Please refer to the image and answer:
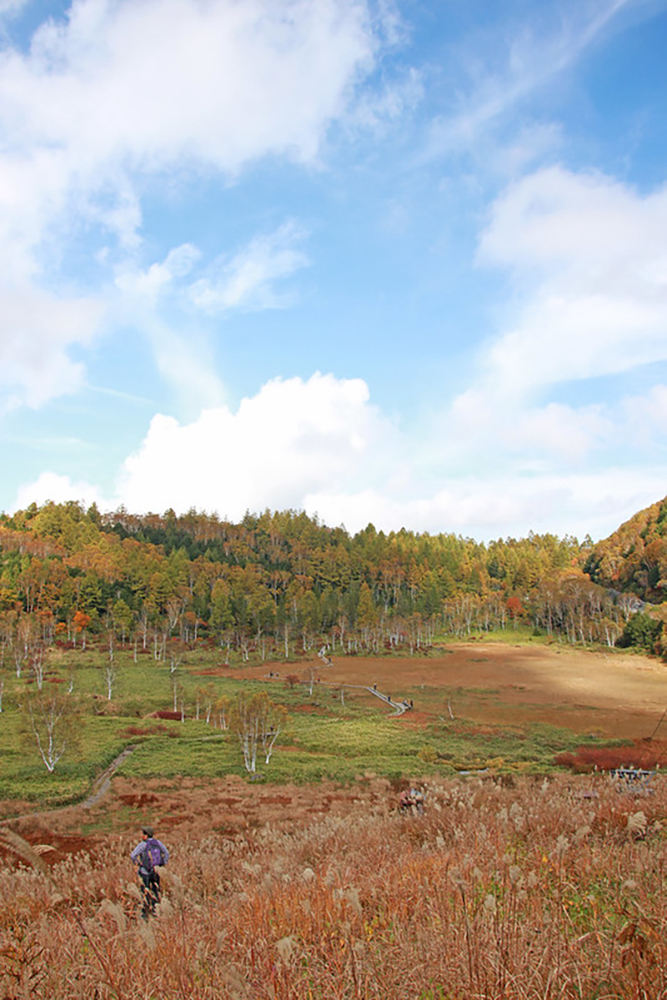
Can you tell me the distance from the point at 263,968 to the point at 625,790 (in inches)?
360

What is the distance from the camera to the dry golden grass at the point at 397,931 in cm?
298

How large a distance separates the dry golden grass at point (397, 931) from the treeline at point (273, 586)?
8302 cm

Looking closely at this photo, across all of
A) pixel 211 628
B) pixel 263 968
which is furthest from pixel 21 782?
pixel 211 628

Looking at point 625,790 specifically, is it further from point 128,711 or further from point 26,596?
point 26,596

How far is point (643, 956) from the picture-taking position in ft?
9.61

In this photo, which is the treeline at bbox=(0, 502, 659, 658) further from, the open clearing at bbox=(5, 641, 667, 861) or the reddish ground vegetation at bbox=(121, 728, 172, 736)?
the reddish ground vegetation at bbox=(121, 728, 172, 736)

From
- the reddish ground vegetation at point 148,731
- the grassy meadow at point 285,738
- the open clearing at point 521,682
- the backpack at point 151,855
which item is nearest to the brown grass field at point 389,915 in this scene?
the backpack at point 151,855

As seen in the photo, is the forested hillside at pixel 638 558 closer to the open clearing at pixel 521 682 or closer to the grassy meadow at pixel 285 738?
the open clearing at pixel 521 682

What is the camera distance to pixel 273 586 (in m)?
140

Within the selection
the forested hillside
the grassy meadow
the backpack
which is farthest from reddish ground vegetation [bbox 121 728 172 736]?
the forested hillside

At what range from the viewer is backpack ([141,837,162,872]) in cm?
863

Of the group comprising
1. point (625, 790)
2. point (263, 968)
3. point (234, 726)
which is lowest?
point (234, 726)

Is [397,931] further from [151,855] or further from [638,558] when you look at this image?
[638,558]

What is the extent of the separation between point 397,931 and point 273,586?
139m
